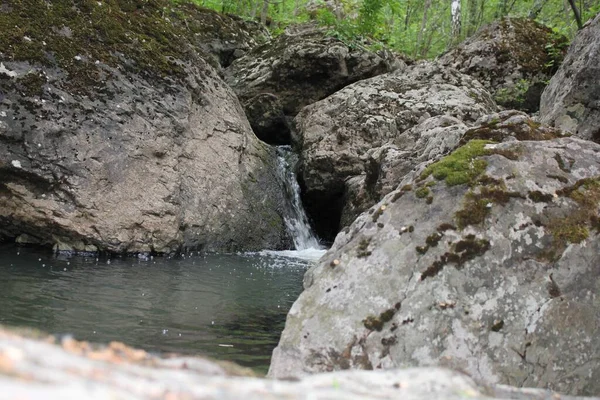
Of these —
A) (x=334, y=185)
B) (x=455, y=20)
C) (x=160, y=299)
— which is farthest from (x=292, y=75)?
(x=160, y=299)

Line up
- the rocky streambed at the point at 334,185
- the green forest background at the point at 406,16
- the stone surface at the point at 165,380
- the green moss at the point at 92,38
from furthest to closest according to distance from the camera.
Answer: the green forest background at the point at 406,16 < the green moss at the point at 92,38 < the rocky streambed at the point at 334,185 < the stone surface at the point at 165,380

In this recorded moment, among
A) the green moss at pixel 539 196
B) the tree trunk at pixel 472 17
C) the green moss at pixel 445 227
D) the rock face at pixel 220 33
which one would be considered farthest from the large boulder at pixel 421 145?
the tree trunk at pixel 472 17

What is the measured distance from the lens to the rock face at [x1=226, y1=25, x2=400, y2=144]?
1641cm

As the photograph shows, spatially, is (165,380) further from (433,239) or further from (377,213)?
(377,213)

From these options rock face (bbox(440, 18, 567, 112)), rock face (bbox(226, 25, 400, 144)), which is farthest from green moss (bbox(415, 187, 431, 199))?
rock face (bbox(440, 18, 567, 112))

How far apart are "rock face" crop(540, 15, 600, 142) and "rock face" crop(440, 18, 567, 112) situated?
6418 millimetres

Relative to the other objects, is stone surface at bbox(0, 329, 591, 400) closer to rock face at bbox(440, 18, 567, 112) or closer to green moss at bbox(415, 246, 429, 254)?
green moss at bbox(415, 246, 429, 254)

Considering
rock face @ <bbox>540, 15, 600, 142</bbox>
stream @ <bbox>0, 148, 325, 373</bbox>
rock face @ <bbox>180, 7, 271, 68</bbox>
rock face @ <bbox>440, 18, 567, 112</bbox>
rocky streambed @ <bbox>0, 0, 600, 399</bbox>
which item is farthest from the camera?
rock face @ <bbox>180, 7, 271, 68</bbox>

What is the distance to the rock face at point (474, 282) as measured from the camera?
14.7 feet

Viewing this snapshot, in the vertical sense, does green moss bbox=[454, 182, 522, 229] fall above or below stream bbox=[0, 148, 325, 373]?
above

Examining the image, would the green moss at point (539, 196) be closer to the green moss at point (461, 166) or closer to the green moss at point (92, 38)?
the green moss at point (461, 166)

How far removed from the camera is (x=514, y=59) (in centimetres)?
1669

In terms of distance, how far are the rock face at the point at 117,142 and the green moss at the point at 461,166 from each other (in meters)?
6.74

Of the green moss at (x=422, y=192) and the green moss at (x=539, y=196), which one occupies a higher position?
the green moss at (x=539, y=196)
